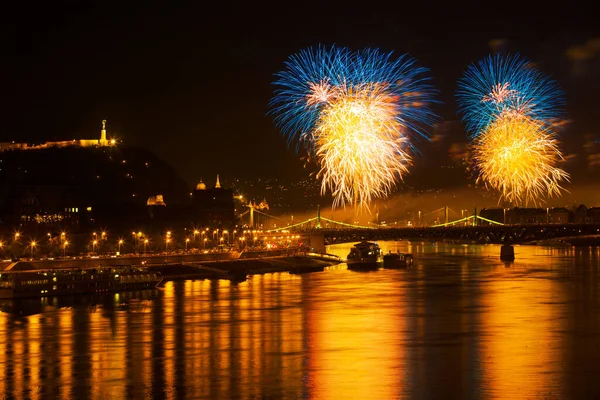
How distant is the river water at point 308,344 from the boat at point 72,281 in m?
1.74

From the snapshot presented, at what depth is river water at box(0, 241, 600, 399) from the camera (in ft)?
91.8

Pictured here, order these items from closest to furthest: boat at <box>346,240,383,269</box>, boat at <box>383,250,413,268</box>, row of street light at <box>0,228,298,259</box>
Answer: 1. row of street light at <box>0,228,298,259</box>
2. boat at <box>383,250,413,268</box>
3. boat at <box>346,240,383,269</box>

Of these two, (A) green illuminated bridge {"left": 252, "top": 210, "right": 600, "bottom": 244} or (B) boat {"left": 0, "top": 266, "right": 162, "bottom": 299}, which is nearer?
(B) boat {"left": 0, "top": 266, "right": 162, "bottom": 299}

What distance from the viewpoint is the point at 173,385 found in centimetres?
2831

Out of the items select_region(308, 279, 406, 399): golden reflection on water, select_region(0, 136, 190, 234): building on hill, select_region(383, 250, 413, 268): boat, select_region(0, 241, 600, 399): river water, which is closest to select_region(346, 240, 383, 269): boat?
select_region(383, 250, 413, 268): boat

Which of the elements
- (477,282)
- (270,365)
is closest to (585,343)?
(270,365)

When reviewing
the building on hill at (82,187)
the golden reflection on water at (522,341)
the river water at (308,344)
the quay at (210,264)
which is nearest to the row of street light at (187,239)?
the building on hill at (82,187)

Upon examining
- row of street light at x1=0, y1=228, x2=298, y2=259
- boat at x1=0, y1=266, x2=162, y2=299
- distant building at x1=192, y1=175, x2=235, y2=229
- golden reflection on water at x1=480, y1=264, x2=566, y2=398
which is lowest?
golden reflection on water at x1=480, y1=264, x2=566, y2=398

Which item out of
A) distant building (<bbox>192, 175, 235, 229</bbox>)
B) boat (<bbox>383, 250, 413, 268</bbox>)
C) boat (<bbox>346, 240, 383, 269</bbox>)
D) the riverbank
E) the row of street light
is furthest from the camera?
distant building (<bbox>192, 175, 235, 229</bbox>)

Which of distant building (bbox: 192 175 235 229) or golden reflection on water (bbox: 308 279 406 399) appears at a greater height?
distant building (bbox: 192 175 235 229)

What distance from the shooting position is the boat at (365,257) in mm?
90375

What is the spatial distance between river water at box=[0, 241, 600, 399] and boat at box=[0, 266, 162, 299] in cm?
174

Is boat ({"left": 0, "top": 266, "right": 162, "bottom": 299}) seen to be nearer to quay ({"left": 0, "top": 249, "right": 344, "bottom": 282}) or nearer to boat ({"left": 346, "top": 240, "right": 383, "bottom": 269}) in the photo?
quay ({"left": 0, "top": 249, "right": 344, "bottom": 282})

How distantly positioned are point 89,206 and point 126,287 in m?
50.3
